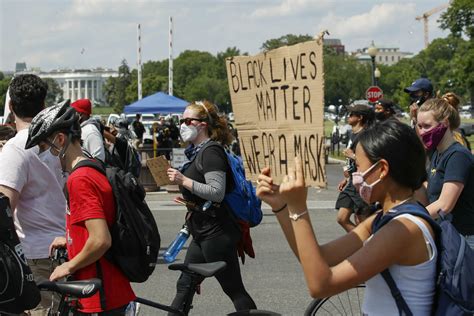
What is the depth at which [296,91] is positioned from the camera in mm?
3881

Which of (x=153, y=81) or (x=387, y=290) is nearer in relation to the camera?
(x=387, y=290)

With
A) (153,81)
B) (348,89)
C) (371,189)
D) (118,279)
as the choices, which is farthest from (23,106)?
(153,81)

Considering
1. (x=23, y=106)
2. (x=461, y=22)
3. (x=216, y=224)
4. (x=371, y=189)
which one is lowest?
(x=216, y=224)

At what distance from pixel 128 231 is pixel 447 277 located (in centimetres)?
166

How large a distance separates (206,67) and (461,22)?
97.8 m

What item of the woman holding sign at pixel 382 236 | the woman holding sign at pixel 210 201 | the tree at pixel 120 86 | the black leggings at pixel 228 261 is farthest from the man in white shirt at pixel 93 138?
the tree at pixel 120 86

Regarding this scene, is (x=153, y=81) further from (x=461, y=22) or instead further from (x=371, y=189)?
(x=371, y=189)

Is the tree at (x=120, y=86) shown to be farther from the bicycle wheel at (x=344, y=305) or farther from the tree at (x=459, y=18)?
the bicycle wheel at (x=344, y=305)

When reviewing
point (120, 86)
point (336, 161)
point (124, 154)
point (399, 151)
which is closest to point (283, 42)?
point (336, 161)

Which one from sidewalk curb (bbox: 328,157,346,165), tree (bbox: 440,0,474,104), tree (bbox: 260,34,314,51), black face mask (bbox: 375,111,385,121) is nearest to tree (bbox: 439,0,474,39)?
tree (bbox: 440,0,474,104)

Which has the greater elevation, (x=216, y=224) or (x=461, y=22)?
(x=461, y=22)

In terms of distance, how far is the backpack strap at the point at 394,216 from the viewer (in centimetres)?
320

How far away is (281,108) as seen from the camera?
13.3 feet

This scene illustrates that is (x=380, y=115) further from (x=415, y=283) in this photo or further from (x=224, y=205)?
(x=415, y=283)
